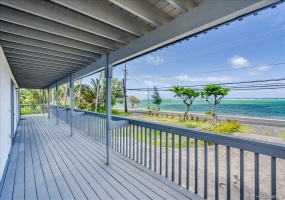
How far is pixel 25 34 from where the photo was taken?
2418 mm

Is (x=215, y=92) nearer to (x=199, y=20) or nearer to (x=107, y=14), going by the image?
(x=199, y=20)

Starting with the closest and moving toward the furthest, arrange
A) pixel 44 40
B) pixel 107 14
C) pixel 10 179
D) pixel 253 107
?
pixel 107 14, pixel 44 40, pixel 10 179, pixel 253 107

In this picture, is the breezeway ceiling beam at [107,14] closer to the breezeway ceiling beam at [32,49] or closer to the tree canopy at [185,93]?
the breezeway ceiling beam at [32,49]

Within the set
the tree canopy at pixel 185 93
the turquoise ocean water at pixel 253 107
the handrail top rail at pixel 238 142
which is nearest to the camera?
the handrail top rail at pixel 238 142

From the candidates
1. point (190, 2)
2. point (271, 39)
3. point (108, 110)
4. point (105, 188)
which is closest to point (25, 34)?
point (108, 110)

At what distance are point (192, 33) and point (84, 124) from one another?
577 centimetres

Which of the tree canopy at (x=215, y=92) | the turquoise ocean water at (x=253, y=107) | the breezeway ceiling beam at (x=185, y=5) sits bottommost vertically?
the turquoise ocean water at (x=253, y=107)

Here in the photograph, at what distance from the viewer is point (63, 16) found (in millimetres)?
1995

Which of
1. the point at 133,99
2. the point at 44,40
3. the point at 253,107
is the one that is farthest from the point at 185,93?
the point at 133,99

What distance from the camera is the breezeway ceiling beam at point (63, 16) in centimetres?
177

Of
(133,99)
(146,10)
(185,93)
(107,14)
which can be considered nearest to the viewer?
(146,10)

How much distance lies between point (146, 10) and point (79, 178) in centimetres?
275

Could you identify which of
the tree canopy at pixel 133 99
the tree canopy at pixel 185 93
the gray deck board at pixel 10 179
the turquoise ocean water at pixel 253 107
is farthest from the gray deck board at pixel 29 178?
the tree canopy at pixel 133 99

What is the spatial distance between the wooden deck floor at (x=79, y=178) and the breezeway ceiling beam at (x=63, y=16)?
7.49 feet
